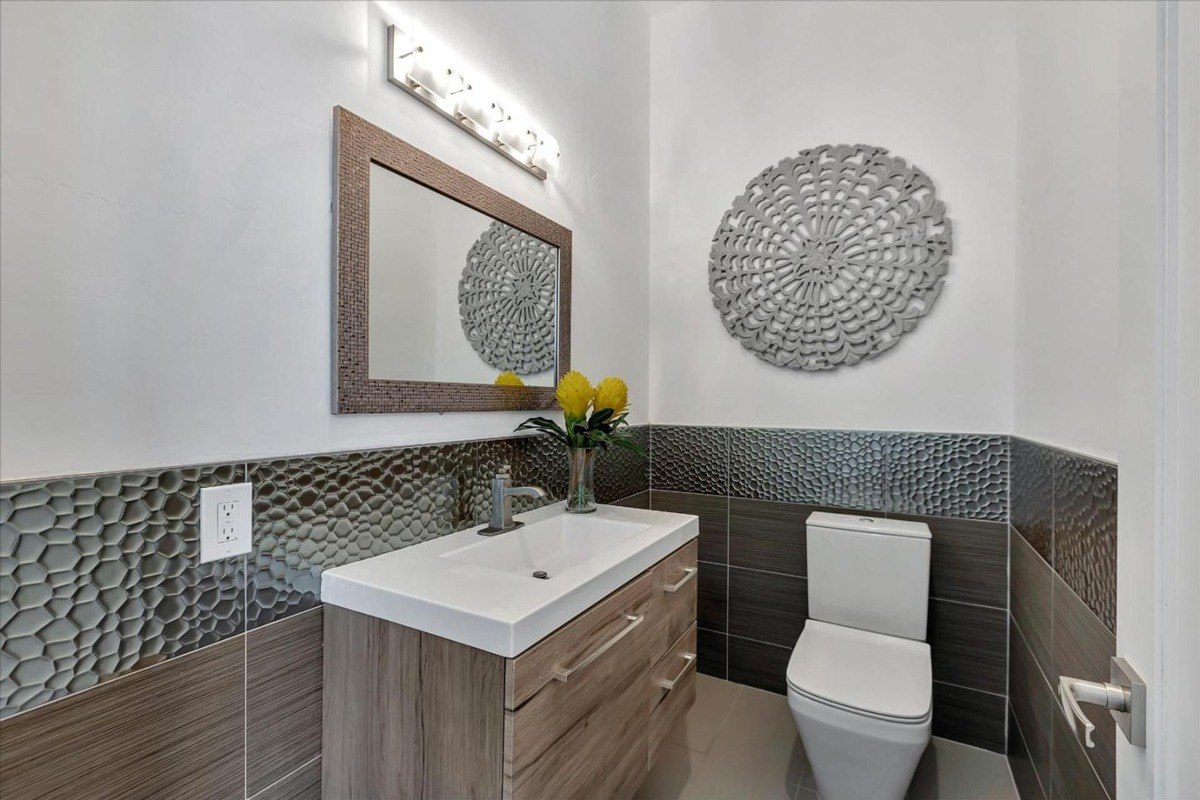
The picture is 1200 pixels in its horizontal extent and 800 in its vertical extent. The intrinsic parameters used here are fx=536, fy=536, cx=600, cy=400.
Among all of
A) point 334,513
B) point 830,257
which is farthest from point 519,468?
point 830,257

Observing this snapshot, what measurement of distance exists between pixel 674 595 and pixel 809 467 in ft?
3.20

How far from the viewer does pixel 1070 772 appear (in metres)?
1.20

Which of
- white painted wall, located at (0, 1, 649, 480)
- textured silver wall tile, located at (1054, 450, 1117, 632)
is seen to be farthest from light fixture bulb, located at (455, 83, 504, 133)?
textured silver wall tile, located at (1054, 450, 1117, 632)

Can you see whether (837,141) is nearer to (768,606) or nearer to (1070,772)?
(768,606)

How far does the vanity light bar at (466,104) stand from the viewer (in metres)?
1.28

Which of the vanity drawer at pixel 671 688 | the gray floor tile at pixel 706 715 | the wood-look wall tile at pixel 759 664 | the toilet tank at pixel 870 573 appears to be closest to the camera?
the vanity drawer at pixel 671 688

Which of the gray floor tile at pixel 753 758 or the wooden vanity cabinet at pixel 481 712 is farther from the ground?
the wooden vanity cabinet at pixel 481 712

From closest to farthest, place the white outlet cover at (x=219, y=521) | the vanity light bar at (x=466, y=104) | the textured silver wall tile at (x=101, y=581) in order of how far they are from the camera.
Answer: the textured silver wall tile at (x=101, y=581) → the white outlet cover at (x=219, y=521) → the vanity light bar at (x=466, y=104)

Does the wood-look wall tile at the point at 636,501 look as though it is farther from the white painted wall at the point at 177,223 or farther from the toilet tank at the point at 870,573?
the white painted wall at the point at 177,223

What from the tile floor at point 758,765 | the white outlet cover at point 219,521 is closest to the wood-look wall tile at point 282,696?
the white outlet cover at point 219,521

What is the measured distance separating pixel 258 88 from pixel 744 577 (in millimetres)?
2256

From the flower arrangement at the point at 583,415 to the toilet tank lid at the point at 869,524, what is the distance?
85 centimetres

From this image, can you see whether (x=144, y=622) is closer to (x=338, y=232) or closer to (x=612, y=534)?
(x=338, y=232)

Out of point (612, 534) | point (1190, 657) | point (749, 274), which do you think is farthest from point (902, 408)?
point (1190, 657)
